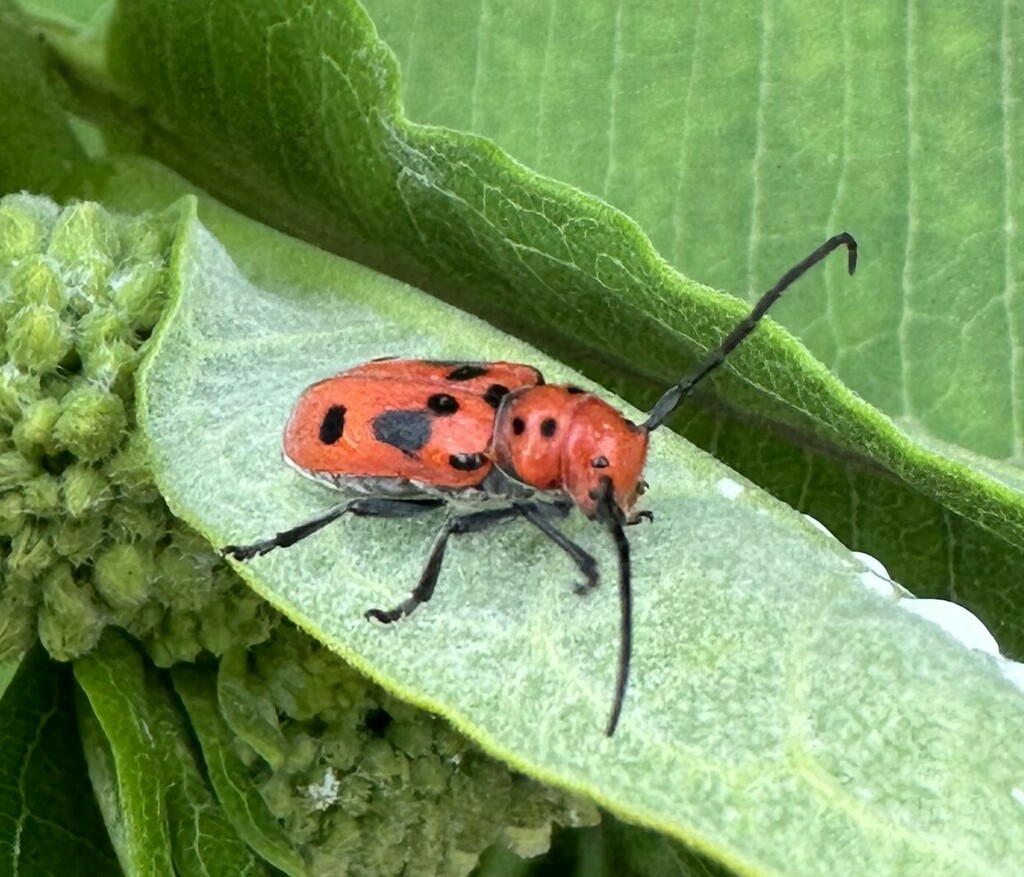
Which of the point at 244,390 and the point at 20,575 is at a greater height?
the point at 244,390

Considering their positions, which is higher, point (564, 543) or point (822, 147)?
point (822, 147)

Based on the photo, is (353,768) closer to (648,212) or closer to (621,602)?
(621,602)

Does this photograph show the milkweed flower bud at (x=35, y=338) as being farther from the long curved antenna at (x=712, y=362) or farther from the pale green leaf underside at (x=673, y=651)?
the long curved antenna at (x=712, y=362)

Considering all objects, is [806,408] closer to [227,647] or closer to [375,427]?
[375,427]

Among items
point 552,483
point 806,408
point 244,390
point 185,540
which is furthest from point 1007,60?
point 185,540

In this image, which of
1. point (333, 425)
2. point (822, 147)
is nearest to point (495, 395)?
point (333, 425)

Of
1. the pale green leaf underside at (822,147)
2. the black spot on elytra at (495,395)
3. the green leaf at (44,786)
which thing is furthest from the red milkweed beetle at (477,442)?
the green leaf at (44,786)
